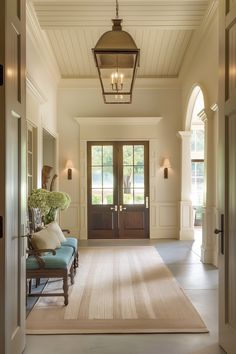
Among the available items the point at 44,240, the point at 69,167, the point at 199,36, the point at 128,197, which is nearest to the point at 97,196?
the point at 128,197

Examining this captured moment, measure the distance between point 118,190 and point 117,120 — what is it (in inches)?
72.0

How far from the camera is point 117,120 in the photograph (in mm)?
9203

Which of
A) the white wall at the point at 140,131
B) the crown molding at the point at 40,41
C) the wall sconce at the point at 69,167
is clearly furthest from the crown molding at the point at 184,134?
the crown molding at the point at 40,41

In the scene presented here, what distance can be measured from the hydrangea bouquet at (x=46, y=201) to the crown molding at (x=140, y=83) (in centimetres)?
453

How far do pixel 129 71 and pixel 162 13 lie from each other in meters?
2.06

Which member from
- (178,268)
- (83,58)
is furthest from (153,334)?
(83,58)

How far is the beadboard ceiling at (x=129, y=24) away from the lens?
19.4 feet

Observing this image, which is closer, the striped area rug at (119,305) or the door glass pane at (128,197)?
the striped area rug at (119,305)

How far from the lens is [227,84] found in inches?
112

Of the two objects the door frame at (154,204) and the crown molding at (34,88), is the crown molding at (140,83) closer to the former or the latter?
the door frame at (154,204)

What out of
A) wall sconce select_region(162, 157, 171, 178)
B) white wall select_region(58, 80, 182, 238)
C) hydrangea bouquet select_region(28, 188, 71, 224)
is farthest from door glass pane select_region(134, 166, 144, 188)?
hydrangea bouquet select_region(28, 188, 71, 224)

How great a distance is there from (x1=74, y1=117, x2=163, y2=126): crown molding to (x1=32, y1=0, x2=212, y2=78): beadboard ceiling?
140cm

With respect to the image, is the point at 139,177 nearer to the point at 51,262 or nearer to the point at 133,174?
the point at 133,174

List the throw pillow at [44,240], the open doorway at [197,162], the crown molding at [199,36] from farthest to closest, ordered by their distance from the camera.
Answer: the open doorway at [197,162] < the crown molding at [199,36] < the throw pillow at [44,240]
